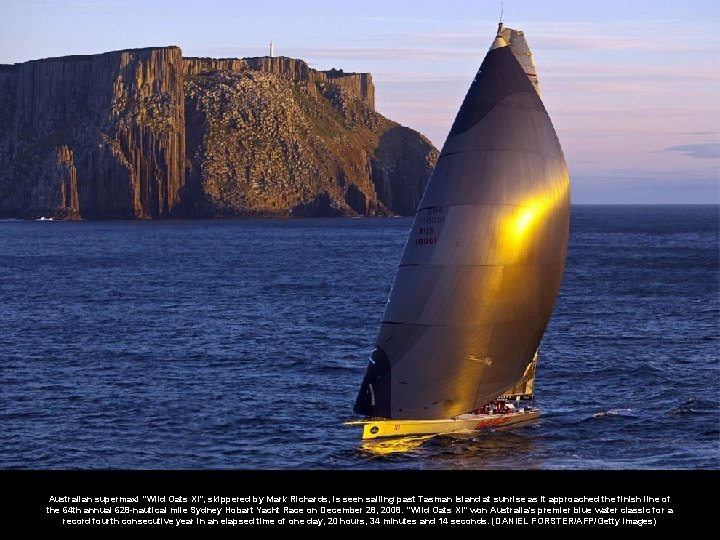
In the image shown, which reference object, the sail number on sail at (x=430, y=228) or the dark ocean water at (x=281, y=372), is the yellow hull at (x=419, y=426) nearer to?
the dark ocean water at (x=281, y=372)

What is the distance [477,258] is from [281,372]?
18329 mm

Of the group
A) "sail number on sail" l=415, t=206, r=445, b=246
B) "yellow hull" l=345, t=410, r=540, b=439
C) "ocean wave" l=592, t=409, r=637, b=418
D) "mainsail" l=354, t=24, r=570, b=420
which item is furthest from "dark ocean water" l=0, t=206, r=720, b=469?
"sail number on sail" l=415, t=206, r=445, b=246

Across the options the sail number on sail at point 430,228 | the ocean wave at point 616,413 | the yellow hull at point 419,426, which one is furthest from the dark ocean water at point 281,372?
the sail number on sail at point 430,228

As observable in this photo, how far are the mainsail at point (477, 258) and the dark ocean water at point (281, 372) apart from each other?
209cm

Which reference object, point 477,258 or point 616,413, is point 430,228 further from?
point 616,413

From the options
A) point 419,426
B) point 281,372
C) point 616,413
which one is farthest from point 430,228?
point 281,372

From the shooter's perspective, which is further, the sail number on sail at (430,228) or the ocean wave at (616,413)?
the ocean wave at (616,413)

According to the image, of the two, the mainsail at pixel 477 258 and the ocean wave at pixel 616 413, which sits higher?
the mainsail at pixel 477 258

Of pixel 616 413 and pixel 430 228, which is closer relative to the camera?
pixel 430 228

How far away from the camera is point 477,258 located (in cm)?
3594

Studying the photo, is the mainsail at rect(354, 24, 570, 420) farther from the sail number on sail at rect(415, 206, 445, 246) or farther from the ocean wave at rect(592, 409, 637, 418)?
the ocean wave at rect(592, 409, 637, 418)

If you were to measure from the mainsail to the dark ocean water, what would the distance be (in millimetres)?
2091

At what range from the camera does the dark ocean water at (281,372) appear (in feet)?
121

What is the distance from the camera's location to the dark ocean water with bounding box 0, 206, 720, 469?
36.8m
